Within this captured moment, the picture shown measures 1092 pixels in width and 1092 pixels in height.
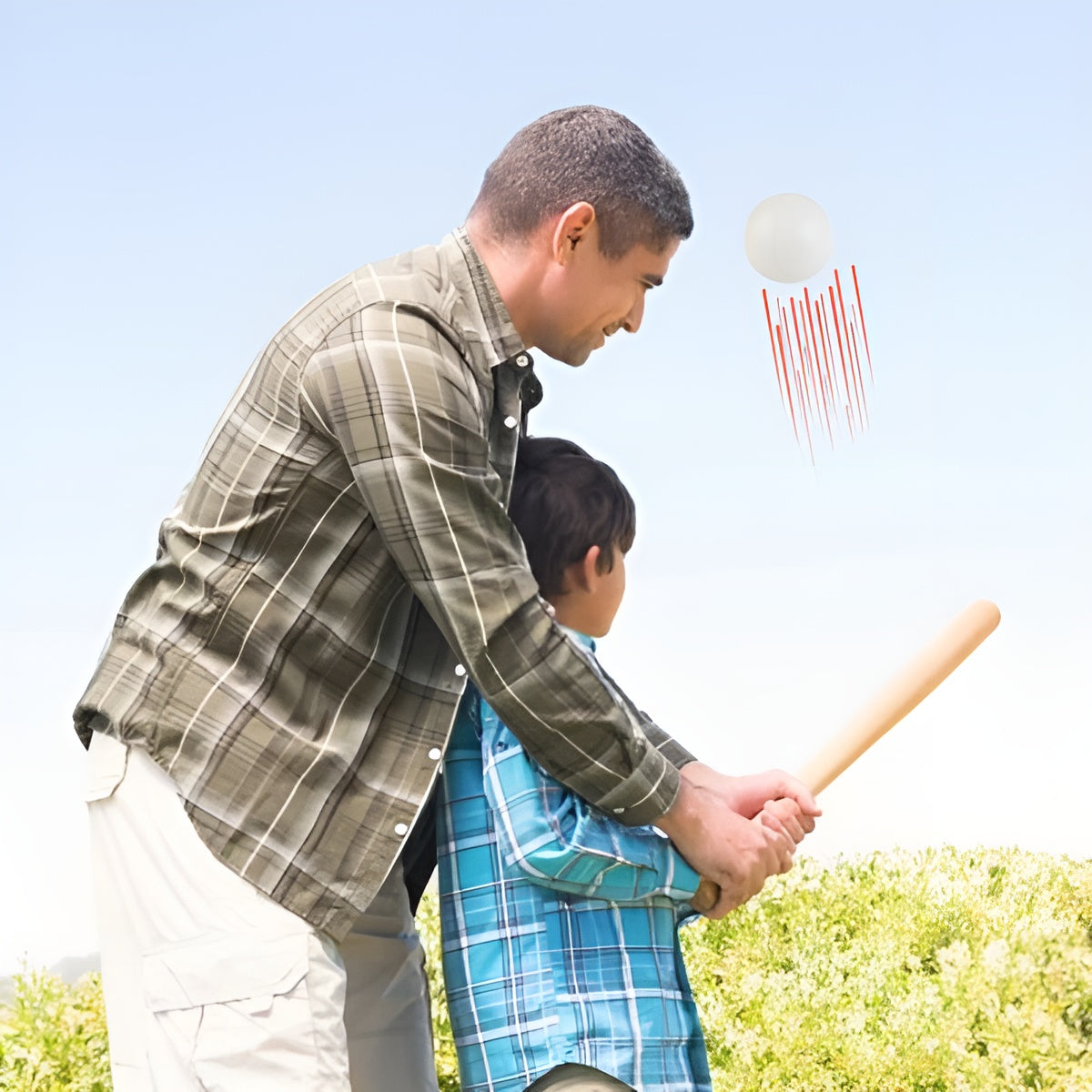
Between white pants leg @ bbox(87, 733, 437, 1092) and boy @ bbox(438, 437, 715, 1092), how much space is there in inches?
4.8

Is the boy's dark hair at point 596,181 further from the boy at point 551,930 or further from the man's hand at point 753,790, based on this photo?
the man's hand at point 753,790

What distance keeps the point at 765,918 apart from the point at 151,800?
2.46m

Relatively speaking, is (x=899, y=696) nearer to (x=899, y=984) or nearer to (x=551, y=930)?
(x=551, y=930)

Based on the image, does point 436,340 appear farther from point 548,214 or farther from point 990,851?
point 990,851

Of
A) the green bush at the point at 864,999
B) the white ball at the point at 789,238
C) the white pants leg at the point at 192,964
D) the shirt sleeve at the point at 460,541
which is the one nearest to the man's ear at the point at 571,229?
the shirt sleeve at the point at 460,541

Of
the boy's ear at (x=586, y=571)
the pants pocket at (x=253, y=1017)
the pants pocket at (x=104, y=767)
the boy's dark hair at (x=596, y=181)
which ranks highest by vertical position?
the boy's dark hair at (x=596, y=181)

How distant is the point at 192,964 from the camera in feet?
4.12

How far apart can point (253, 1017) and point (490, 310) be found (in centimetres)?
69

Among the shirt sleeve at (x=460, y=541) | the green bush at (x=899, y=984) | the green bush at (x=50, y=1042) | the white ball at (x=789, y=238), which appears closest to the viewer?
the shirt sleeve at (x=460, y=541)

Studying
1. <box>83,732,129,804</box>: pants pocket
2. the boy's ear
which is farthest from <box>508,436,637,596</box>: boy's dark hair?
<box>83,732,129,804</box>: pants pocket

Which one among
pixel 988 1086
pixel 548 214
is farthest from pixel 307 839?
pixel 988 1086

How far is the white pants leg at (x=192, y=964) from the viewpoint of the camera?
1.22 metres

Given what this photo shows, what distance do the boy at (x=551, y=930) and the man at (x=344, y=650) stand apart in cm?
6

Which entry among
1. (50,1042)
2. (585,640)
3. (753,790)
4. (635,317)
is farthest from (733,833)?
(50,1042)
